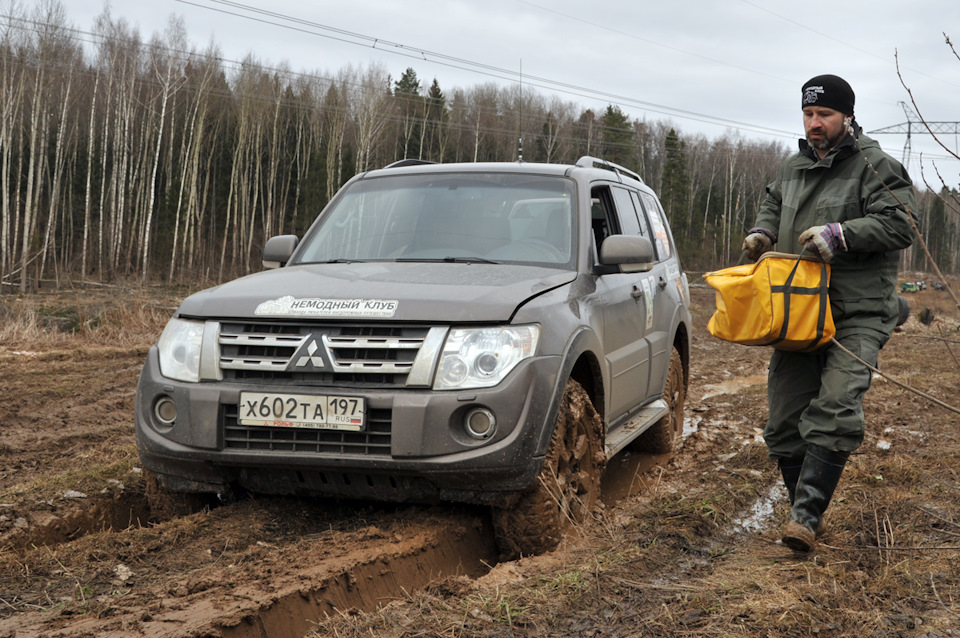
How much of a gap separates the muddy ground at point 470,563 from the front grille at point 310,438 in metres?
0.35

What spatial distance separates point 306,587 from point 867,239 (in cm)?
269

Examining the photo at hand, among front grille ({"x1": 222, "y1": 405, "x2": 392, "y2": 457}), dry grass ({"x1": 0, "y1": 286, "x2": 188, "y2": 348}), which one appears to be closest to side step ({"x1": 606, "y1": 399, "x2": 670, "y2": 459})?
front grille ({"x1": 222, "y1": 405, "x2": 392, "y2": 457})

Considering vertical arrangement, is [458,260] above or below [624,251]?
below

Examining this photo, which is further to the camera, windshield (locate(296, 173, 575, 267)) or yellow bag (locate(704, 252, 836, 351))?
windshield (locate(296, 173, 575, 267))

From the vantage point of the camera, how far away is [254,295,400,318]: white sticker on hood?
11.8ft

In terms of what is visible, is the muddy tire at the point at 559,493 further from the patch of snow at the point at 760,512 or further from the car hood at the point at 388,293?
the patch of snow at the point at 760,512

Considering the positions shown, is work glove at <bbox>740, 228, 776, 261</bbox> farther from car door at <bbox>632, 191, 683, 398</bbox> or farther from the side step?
car door at <bbox>632, 191, 683, 398</bbox>

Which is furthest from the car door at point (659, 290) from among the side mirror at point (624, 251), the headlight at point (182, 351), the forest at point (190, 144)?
the forest at point (190, 144)

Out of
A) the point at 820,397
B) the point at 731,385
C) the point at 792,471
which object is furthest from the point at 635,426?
the point at 731,385

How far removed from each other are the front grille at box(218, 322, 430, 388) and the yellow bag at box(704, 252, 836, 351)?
1385 millimetres

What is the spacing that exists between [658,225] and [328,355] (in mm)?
4111

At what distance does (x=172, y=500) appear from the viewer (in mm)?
4098

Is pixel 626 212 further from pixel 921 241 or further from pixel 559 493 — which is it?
pixel 921 241

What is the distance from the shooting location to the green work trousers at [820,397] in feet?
12.5
